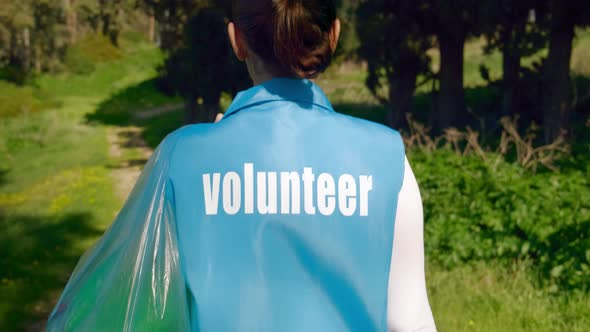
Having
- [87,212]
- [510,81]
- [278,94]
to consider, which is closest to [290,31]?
[278,94]

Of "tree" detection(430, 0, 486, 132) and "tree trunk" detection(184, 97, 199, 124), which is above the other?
"tree" detection(430, 0, 486, 132)

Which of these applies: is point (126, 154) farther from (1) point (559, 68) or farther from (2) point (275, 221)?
(2) point (275, 221)

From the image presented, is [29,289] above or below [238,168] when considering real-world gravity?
below

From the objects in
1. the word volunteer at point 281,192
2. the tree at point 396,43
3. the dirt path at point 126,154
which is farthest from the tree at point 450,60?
the word volunteer at point 281,192

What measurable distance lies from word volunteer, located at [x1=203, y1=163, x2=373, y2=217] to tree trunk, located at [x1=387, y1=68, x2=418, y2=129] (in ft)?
60.0

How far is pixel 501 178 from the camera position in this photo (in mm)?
8062

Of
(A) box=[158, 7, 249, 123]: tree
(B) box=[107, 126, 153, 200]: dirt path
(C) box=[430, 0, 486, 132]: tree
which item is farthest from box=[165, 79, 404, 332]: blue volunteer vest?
(A) box=[158, 7, 249, 123]: tree

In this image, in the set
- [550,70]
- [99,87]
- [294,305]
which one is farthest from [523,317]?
[99,87]

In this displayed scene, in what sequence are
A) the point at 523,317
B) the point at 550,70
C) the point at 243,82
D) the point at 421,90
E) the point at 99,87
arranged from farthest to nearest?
the point at 99,87 < the point at 421,90 < the point at 243,82 < the point at 550,70 < the point at 523,317

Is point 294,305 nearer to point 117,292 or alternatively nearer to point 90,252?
point 117,292

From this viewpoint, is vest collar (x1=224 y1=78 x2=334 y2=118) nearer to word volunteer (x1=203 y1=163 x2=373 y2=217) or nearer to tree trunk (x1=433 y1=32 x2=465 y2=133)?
word volunteer (x1=203 y1=163 x2=373 y2=217)

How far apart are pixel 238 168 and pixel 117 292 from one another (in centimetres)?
36

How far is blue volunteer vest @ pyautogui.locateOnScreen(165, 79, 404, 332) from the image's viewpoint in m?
1.53

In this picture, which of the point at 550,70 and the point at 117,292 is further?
the point at 550,70
